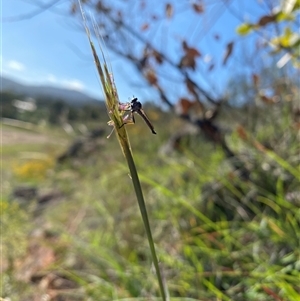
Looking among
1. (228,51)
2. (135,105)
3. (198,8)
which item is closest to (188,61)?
(228,51)

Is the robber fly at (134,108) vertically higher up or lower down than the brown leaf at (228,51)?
lower down

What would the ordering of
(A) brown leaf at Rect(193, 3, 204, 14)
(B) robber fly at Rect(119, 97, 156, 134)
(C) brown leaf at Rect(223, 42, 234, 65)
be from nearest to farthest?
(B) robber fly at Rect(119, 97, 156, 134)
(C) brown leaf at Rect(223, 42, 234, 65)
(A) brown leaf at Rect(193, 3, 204, 14)

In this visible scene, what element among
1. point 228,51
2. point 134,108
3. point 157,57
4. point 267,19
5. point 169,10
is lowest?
point 134,108

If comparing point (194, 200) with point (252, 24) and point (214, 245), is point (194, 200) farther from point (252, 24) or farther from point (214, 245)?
point (252, 24)

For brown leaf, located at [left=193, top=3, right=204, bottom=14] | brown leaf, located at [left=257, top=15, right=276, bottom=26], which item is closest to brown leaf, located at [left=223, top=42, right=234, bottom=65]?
brown leaf, located at [left=193, top=3, right=204, bottom=14]

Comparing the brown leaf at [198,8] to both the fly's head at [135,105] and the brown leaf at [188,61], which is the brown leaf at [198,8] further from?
the fly's head at [135,105]

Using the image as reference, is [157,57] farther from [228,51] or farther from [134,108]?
[134,108]

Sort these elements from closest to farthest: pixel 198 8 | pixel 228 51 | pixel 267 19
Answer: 1. pixel 267 19
2. pixel 228 51
3. pixel 198 8

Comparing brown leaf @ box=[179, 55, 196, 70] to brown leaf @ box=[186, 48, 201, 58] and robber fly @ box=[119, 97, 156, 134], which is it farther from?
robber fly @ box=[119, 97, 156, 134]

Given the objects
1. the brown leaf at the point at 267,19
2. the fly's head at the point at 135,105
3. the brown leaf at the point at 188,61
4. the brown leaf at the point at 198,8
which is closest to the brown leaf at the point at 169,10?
the brown leaf at the point at 198,8

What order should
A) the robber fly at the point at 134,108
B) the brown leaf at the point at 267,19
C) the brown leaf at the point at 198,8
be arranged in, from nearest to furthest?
the robber fly at the point at 134,108 → the brown leaf at the point at 267,19 → the brown leaf at the point at 198,8

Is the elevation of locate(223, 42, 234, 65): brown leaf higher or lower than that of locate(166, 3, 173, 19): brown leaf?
lower
